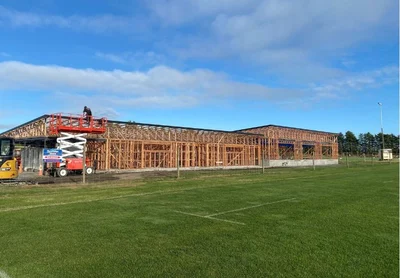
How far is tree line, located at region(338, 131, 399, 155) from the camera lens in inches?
4295

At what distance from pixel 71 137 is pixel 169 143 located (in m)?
14.7

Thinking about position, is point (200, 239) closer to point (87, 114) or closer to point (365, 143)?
point (87, 114)

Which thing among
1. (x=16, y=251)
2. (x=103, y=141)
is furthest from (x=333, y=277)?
(x=103, y=141)

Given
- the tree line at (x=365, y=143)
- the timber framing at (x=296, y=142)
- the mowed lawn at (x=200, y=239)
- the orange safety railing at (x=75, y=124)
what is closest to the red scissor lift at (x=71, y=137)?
the orange safety railing at (x=75, y=124)

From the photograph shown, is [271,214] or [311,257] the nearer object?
[311,257]

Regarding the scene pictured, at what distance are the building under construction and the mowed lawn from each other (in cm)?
1286

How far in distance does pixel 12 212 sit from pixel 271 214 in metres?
7.15

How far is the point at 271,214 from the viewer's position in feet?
27.2

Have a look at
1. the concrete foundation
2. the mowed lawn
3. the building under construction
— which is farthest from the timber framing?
the mowed lawn

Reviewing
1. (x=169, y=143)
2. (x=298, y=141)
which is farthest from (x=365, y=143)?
(x=169, y=143)

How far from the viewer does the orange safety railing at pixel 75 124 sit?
25.9m

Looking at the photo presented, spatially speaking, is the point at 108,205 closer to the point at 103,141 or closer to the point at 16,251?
the point at 16,251

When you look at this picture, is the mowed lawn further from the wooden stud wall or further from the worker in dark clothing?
the wooden stud wall

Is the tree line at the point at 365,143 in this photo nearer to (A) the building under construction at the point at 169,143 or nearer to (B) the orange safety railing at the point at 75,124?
(A) the building under construction at the point at 169,143
